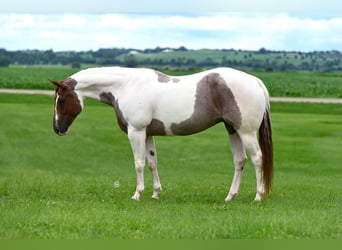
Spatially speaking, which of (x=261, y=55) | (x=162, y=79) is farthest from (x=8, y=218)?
(x=261, y=55)

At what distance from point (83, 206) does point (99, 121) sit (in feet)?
63.5

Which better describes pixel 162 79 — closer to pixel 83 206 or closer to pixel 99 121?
pixel 83 206

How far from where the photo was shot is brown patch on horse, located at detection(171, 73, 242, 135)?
11531 millimetres

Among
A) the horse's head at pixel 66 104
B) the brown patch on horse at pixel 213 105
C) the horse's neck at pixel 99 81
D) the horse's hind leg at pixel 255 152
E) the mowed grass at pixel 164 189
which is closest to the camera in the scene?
the mowed grass at pixel 164 189

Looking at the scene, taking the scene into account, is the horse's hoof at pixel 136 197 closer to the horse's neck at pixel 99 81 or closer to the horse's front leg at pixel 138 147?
the horse's front leg at pixel 138 147

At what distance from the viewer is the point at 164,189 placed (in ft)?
44.4

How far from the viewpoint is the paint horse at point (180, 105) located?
11.6 metres

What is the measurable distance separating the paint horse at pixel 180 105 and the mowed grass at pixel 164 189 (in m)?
0.73

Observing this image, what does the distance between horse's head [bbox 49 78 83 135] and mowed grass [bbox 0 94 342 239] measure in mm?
1149

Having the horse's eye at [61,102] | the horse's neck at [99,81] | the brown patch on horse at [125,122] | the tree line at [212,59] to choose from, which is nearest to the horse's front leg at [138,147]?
the brown patch on horse at [125,122]

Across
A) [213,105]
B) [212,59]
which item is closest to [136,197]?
[213,105]

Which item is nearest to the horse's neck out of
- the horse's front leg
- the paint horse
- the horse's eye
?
the paint horse

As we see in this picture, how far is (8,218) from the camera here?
8961 mm

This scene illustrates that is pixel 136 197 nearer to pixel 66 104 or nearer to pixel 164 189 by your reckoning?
pixel 164 189
